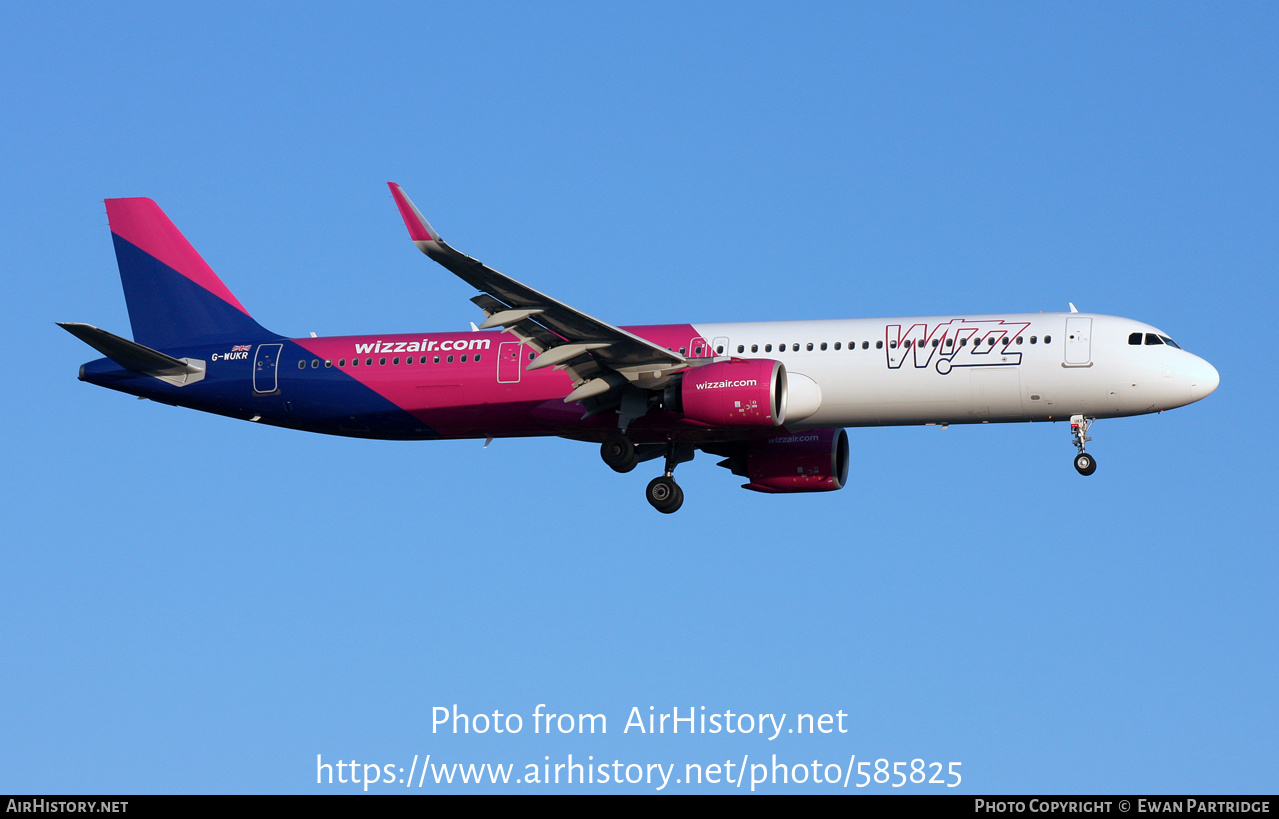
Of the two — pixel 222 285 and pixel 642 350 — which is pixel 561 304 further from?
pixel 222 285

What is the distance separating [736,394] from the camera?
36.2m

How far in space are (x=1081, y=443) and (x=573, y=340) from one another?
1260cm

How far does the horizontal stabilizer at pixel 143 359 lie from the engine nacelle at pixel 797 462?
15.4 meters

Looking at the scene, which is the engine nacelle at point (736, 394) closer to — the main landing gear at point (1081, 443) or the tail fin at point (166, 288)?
the main landing gear at point (1081, 443)

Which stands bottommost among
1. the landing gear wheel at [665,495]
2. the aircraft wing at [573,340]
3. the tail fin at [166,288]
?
the landing gear wheel at [665,495]

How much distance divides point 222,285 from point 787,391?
17.2 m

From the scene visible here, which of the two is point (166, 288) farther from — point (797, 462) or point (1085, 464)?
point (1085, 464)

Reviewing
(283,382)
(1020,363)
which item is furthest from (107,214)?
(1020,363)

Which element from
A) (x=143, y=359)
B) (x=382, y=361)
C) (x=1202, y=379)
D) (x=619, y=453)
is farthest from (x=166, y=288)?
(x=1202, y=379)

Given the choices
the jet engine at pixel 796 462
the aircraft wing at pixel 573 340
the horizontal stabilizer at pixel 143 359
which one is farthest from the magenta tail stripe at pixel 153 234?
the jet engine at pixel 796 462

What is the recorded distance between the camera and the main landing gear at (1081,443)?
36.9 meters

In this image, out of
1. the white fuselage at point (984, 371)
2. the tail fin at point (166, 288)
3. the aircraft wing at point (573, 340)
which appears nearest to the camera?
the aircraft wing at point (573, 340)

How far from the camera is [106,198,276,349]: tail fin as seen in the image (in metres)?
43.0

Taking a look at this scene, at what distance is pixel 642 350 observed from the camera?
3716 centimetres
